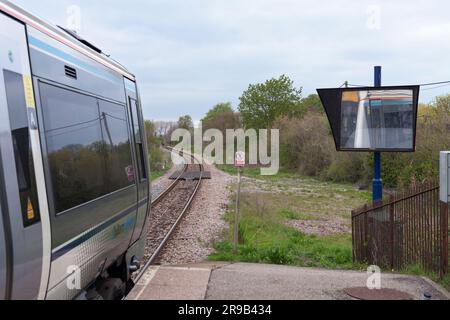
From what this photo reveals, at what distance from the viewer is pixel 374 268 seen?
9008mm

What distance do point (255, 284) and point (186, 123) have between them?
370 feet

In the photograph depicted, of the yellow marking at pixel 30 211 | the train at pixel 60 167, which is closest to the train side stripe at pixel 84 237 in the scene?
the train at pixel 60 167

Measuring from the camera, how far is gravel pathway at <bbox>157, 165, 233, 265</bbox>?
1076 cm

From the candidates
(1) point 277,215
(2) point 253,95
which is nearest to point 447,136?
(1) point 277,215

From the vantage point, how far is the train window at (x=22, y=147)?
3.42 metres

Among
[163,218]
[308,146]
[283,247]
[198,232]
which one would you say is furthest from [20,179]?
[308,146]

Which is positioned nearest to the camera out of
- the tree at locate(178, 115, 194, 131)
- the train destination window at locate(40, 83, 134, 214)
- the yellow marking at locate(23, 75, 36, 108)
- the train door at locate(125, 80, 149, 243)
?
the yellow marking at locate(23, 75, 36, 108)

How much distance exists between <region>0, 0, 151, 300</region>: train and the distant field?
4.55 m

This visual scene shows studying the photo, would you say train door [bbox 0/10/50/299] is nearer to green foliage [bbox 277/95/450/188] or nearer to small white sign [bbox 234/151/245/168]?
small white sign [bbox 234/151/245/168]

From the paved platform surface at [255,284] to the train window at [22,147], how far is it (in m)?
3.03

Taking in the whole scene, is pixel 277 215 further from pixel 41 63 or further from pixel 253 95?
pixel 253 95

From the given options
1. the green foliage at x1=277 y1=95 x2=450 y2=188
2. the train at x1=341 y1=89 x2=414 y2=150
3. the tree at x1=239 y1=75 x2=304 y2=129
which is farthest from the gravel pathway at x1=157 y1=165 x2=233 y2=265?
the tree at x1=239 y1=75 x2=304 y2=129

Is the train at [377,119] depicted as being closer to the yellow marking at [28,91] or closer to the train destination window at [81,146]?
the train destination window at [81,146]

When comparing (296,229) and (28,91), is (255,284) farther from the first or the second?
(296,229)
